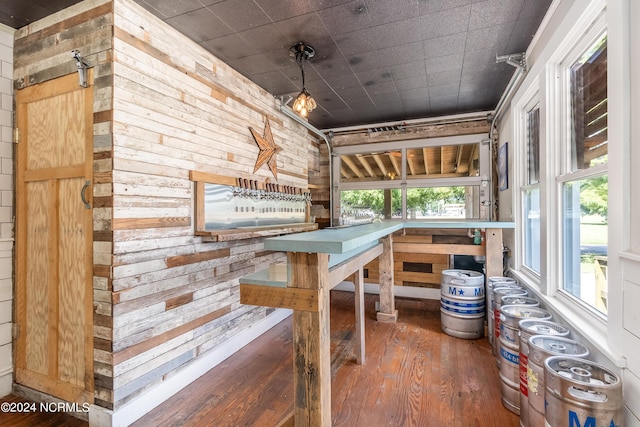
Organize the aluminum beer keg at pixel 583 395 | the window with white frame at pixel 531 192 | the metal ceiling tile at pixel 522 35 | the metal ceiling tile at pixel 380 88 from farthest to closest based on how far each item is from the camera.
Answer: the metal ceiling tile at pixel 380 88, the window with white frame at pixel 531 192, the metal ceiling tile at pixel 522 35, the aluminum beer keg at pixel 583 395

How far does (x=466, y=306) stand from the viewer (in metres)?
3.05

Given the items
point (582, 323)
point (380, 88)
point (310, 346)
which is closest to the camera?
point (310, 346)

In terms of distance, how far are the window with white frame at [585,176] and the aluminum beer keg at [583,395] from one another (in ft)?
1.64

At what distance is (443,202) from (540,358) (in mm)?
3189

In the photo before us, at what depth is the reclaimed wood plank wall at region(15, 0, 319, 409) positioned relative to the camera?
1849 millimetres

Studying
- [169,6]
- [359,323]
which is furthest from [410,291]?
[169,6]

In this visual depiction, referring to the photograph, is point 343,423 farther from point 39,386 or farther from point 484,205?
point 484,205

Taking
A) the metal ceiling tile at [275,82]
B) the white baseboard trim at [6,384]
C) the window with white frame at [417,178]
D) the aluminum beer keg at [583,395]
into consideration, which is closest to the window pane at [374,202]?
the window with white frame at [417,178]

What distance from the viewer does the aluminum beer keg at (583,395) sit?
1.15 m

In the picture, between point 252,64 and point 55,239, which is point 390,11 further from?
point 55,239

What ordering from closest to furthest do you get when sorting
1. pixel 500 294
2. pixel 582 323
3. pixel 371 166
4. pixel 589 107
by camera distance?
1. pixel 582 323
2. pixel 589 107
3. pixel 500 294
4. pixel 371 166

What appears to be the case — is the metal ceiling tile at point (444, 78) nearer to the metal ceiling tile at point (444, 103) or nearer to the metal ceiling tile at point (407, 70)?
the metal ceiling tile at point (407, 70)

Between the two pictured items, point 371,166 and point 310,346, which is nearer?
point 310,346

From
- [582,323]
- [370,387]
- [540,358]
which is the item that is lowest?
[370,387]
